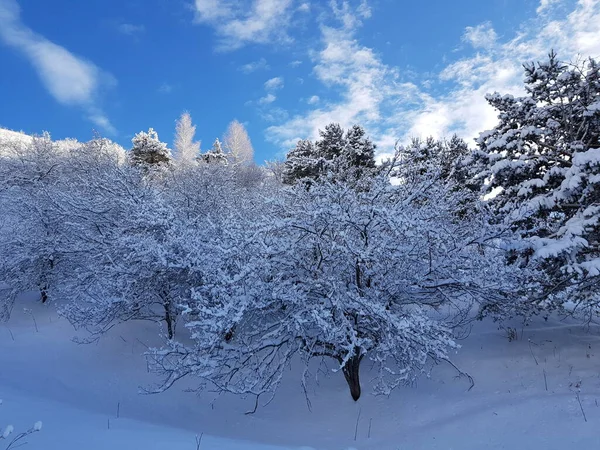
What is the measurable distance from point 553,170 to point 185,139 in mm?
34053

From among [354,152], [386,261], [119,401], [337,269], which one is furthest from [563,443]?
[354,152]

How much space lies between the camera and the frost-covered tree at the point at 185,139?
3475cm

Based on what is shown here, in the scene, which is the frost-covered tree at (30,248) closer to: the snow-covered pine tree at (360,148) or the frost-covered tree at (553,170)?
the frost-covered tree at (553,170)

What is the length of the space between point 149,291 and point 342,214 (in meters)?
5.58

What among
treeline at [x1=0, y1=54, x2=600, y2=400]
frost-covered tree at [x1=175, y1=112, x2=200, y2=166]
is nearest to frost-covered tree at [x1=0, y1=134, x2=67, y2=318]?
treeline at [x1=0, y1=54, x2=600, y2=400]

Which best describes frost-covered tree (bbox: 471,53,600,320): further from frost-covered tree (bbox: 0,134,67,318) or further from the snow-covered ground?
frost-covered tree (bbox: 0,134,67,318)

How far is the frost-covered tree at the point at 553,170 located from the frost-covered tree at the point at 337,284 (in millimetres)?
1108

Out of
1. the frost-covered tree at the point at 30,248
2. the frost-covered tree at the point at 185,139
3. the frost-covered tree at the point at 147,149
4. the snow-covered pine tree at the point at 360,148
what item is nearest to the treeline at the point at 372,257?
the frost-covered tree at the point at 30,248

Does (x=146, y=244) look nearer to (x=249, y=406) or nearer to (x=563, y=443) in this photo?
(x=249, y=406)

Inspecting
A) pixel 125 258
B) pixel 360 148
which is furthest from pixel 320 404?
pixel 360 148

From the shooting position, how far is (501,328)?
9.98 m

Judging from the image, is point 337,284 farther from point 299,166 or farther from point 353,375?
point 299,166

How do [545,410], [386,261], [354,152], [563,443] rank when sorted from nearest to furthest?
[563,443]
[545,410]
[386,261]
[354,152]

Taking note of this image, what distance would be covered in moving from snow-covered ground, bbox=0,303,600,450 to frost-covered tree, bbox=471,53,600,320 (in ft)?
5.95
